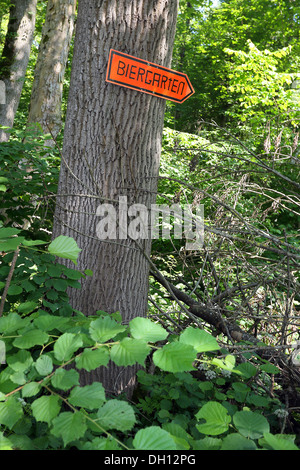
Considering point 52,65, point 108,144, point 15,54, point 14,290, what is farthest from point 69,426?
point 15,54

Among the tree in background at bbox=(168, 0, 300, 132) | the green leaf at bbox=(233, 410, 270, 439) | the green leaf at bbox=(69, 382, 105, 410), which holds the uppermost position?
the tree in background at bbox=(168, 0, 300, 132)

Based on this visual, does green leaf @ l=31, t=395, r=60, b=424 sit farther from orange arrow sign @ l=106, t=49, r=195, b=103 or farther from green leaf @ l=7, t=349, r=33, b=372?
orange arrow sign @ l=106, t=49, r=195, b=103

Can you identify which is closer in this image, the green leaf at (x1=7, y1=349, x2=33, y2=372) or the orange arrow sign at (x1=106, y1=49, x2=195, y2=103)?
the green leaf at (x1=7, y1=349, x2=33, y2=372)

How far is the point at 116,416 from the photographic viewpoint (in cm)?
109

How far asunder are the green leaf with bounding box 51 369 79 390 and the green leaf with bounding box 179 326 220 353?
36 cm

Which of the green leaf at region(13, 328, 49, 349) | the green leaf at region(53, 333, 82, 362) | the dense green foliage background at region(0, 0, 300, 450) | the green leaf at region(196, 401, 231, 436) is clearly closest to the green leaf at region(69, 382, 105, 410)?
the dense green foliage background at region(0, 0, 300, 450)

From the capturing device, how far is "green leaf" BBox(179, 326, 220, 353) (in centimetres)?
123

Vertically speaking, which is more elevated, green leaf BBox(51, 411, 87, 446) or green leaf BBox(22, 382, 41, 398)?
green leaf BBox(22, 382, 41, 398)

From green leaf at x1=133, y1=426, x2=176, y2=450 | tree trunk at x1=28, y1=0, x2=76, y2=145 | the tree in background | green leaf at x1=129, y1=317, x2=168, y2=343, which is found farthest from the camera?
the tree in background

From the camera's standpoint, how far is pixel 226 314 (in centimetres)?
302

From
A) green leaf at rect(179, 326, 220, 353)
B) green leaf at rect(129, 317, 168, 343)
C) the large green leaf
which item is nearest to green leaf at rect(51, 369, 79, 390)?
the large green leaf

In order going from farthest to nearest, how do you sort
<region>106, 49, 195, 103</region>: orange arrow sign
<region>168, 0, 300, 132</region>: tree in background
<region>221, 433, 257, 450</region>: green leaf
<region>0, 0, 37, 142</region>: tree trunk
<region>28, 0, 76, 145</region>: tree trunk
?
<region>168, 0, 300, 132</region>: tree in background → <region>0, 0, 37, 142</region>: tree trunk → <region>28, 0, 76, 145</region>: tree trunk → <region>106, 49, 195, 103</region>: orange arrow sign → <region>221, 433, 257, 450</region>: green leaf

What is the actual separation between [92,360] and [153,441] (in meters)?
0.28

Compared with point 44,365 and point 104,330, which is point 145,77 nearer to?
point 104,330
